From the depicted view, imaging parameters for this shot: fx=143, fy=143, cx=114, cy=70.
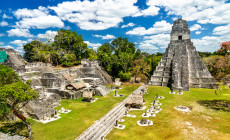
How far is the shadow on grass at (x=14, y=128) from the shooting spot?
34.9 ft

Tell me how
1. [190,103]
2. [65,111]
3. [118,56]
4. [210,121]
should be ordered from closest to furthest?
[210,121] < [65,111] < [190,103] < [118,56]

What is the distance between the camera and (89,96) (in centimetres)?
1902

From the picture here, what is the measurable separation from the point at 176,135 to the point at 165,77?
800 inches

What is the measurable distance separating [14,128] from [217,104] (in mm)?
21373

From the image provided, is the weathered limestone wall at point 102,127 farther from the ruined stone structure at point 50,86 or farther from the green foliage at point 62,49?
the green foliage at point 62,49

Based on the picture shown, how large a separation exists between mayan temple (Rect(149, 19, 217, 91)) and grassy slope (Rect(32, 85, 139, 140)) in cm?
1551

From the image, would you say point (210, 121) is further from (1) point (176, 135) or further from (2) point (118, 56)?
(2) point (118, 56)

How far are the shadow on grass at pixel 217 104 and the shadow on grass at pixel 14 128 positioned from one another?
18916 mm

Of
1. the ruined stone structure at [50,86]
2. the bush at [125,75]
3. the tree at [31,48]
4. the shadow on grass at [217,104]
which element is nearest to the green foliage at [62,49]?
the tree at [31,48]

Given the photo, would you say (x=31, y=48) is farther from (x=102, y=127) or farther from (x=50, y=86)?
(x=102, y=127)

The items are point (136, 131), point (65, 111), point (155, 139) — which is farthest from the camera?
point (65, 111)

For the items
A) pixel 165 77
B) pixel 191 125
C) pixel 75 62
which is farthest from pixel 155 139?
pixel 75 62

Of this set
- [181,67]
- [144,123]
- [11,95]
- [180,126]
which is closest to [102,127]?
[144,123]

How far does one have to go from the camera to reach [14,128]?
11328mm
